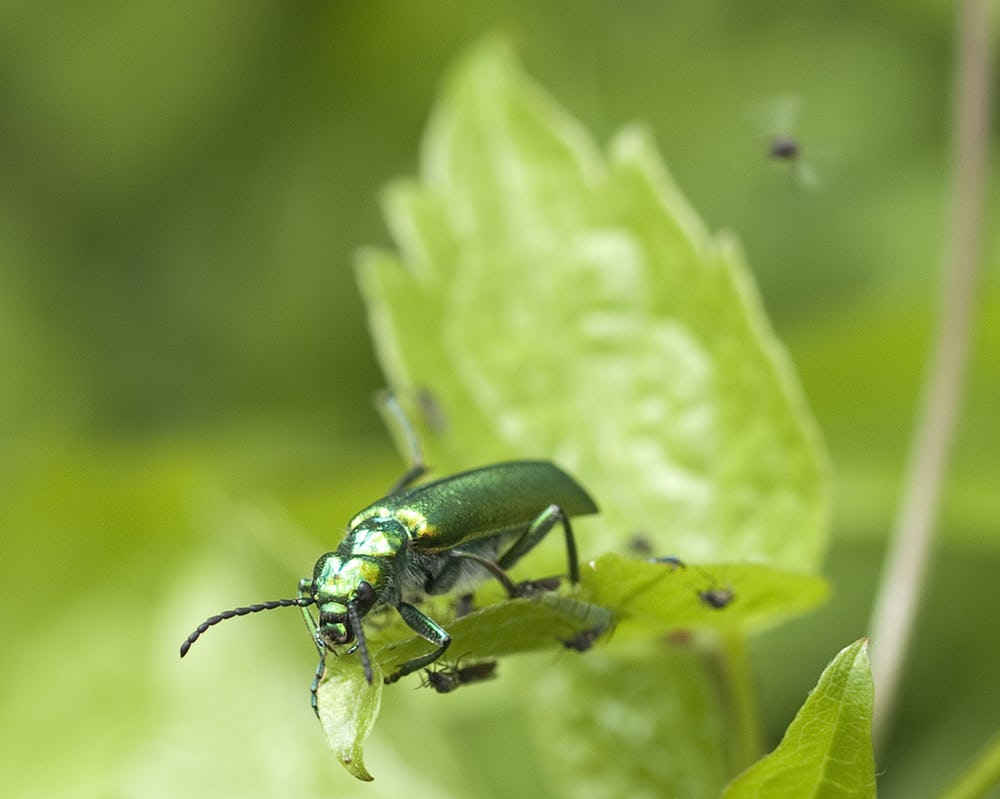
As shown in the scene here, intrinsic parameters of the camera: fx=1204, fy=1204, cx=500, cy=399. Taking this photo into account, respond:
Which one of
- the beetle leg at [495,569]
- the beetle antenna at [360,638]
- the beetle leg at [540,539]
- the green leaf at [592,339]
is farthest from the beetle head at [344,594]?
Answer: the green leaf at [592,339]

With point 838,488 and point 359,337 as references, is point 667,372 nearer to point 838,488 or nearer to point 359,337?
point 838,488

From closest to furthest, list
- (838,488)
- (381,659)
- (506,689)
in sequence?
1. (381,659)
2. (506,689)
3. (838,488)

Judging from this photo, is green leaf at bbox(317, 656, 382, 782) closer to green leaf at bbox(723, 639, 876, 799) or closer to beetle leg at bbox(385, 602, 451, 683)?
beetle leg at bbox(385, 602, 451, 683)

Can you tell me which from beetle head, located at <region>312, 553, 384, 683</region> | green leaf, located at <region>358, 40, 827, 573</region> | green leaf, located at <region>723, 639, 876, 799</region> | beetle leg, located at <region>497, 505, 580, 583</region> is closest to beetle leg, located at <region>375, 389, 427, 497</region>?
green leaf, located at <region>358, 40, 827, 573</region>

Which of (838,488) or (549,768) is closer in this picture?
(549,768)

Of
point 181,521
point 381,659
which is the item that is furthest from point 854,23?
point 381,659

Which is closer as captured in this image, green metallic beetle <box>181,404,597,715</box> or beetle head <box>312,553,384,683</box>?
beetle head <box>312,553,384,683</box>
